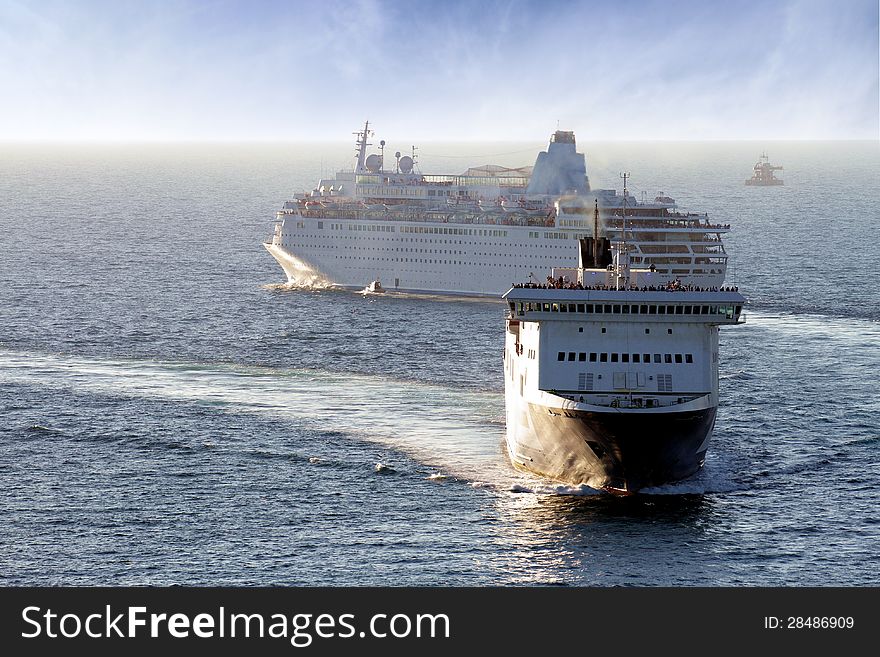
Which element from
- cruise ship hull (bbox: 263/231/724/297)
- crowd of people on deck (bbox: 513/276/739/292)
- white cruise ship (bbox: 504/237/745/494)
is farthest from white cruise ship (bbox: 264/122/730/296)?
white cruise ship (bbox: 504/237/745/494)

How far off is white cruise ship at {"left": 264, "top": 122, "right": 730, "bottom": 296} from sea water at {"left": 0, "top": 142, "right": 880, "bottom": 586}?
376 inches

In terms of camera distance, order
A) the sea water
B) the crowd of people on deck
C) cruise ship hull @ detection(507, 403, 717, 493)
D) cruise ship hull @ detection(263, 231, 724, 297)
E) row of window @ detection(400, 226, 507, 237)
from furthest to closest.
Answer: row of window @ detection(400, 226, 507, 237)
cruise ship hull @ detection(263, 231, 724, 297)
the crowd of people on deck
cruise ship hull @ detection(507, 403, 717, 493)
the sea water

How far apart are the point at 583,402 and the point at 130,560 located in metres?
19.2

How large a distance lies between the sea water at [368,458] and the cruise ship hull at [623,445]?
862mm

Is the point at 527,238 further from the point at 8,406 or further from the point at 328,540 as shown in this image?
the point at 328,540

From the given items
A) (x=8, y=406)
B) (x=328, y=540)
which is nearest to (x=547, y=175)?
(x=8, y=406)

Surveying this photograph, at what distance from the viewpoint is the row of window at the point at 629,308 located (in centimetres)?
6231

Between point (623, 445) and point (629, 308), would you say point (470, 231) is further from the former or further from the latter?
point (623, 445)

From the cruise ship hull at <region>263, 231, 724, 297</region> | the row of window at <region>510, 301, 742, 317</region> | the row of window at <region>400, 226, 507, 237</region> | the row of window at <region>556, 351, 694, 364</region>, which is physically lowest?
the cruise ship hull at <region>263, 231, 724, 297</region>

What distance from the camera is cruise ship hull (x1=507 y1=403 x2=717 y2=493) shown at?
197 feet

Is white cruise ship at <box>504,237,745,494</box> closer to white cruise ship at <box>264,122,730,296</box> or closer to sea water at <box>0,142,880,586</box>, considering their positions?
sea water at <box>0,142,880,586</box>

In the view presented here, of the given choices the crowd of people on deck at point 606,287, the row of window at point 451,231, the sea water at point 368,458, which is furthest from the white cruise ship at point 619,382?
the row of window at point 451,231

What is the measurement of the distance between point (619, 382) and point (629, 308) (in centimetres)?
309

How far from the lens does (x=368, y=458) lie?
215 feet
